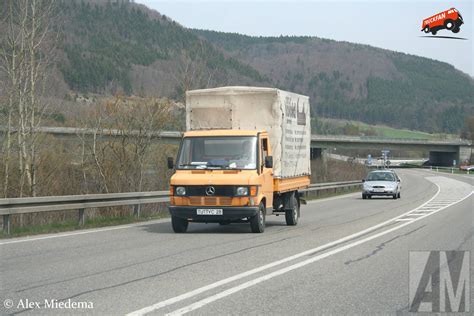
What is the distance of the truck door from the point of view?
15.2 metres

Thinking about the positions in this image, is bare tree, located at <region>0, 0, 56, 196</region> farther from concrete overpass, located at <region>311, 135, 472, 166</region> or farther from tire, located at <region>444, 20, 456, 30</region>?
concrete overpass, located at <region>311, 135, 472, 166</region>

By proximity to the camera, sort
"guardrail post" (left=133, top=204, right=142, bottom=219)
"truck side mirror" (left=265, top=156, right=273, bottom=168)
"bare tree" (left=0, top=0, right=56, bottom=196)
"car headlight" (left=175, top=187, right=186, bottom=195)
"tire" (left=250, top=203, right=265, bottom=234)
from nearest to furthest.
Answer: "car headlight" (left=175, top=187, right=186, bottom=195)
"tire" (left=250, top=203, right=265, bottom=234)
"truck side mirror" (left=265, top=156, right=273, bottom=168)
"guardrail post" (left=133, top=204, right=142, bottom=219)
"bare tree" (left=0, top=0, right=56, bottom=196)

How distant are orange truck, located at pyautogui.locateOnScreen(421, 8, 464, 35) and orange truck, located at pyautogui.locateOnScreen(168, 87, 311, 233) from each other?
453 centimetres

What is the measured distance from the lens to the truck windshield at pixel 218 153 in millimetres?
15000

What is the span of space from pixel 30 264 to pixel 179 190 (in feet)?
17.2

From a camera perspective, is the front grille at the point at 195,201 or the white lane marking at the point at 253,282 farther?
the front grille at the point at 195,201

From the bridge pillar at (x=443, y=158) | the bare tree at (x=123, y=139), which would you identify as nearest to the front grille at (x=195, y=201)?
the bare tree at (x=123, y=139)

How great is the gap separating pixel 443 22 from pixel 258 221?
8.30 metres

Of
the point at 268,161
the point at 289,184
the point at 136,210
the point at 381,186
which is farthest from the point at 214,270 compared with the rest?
the point at 381,186

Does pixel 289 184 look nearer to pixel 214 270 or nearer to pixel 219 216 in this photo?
pixel 219 216

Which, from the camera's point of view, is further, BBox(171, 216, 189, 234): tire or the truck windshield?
BBox(171, 216, 189, 234): tire

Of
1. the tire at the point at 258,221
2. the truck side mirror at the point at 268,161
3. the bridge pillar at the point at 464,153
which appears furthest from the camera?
the bridge pillar at the point at 464,153

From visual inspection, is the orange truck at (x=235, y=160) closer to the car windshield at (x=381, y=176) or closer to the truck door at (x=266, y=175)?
the truck door at (x=266, y=175)

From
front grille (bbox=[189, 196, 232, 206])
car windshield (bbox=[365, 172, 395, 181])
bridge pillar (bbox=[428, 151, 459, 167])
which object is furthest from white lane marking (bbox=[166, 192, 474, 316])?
bridge pillar (bbox=[428, 151, 459, 167])
